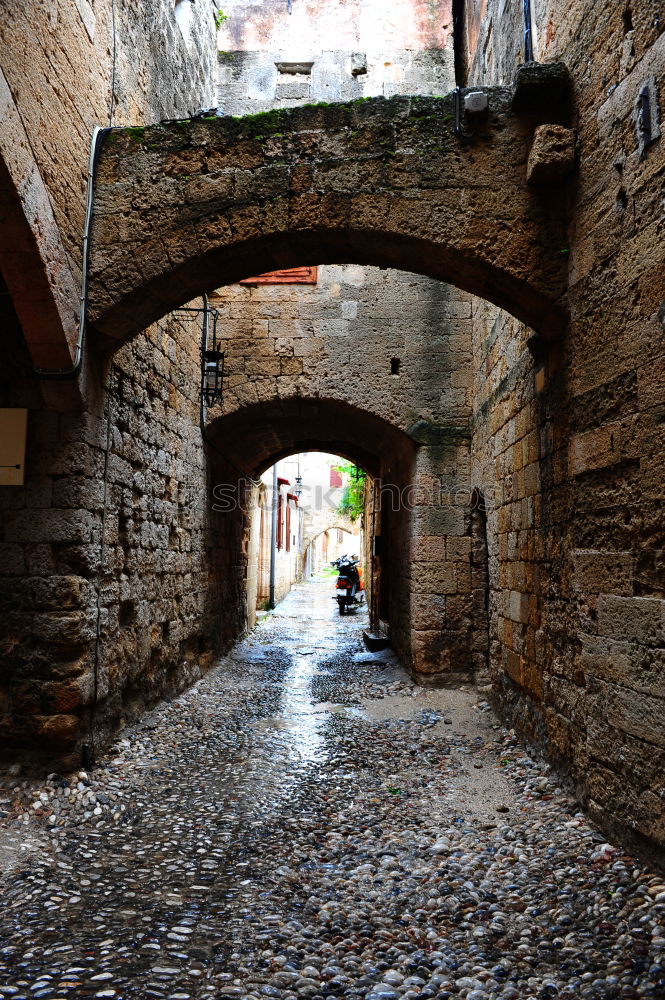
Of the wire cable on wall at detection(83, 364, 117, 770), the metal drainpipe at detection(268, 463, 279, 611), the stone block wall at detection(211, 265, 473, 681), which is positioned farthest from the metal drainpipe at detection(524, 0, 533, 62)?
the metal drainpipe at detection(268, 463, 279, 611)

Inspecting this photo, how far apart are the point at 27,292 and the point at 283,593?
15.5 m

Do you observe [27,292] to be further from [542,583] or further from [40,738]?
[542,583]

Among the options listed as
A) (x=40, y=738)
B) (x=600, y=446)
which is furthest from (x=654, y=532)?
(x=40, y=738)

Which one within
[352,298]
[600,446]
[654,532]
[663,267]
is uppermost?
[352,298]

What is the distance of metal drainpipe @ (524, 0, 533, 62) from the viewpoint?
3918mm

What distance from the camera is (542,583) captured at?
3873 mm

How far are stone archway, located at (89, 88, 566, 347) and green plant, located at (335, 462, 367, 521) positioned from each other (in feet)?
34.3

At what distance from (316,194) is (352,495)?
1773 cm

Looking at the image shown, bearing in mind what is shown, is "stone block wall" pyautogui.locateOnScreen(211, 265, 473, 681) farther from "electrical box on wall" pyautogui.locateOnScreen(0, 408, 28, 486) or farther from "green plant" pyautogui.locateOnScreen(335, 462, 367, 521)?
"green plant" pyautogui.locateOnScreen(335, 462, 367, 521)

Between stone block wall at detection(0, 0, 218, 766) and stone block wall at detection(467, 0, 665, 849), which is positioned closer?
stone block wall at detection(467, 0, 665, 849)

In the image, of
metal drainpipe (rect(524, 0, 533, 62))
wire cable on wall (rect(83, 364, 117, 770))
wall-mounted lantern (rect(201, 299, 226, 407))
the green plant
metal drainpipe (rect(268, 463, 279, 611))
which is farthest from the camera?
the green plant

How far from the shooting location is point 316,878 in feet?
8.58

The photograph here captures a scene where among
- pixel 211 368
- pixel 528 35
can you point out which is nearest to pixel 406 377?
pixel 211 368

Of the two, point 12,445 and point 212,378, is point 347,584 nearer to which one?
point 212,378
